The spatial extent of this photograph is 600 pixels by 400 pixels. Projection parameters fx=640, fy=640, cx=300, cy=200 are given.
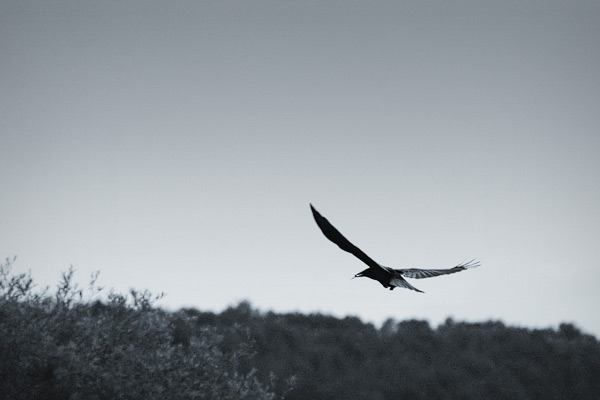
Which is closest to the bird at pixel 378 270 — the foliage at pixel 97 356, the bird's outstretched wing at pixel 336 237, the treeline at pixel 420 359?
the bird's outstretched wing at pixel 336 237

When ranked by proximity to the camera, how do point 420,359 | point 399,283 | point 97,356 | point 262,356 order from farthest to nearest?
point 420,359
point 262,356
point 97,356
point 399,283

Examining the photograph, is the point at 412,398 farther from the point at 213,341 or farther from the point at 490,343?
the point at 213,341

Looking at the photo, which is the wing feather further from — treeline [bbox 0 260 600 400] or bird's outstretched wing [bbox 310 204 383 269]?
treeline [bbox 0 260 600 400]

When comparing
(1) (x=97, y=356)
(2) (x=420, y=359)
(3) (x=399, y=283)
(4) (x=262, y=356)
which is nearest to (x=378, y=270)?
(3) (x=399, y=283)

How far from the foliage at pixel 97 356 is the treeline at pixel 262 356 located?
0.04 metres

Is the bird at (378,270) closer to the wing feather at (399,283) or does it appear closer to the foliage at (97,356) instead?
the wing feather at (399,283)

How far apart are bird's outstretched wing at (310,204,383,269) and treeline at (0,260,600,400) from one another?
15955 mm

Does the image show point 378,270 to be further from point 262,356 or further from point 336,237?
point 262,356

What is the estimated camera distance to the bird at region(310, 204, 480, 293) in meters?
5.07

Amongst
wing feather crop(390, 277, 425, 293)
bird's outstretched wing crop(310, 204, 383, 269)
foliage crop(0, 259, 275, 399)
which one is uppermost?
foliage crop(0, 259, 275, 399)

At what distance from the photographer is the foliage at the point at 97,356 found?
746 inches

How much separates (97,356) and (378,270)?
17435 mm

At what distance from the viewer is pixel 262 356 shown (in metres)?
55.8

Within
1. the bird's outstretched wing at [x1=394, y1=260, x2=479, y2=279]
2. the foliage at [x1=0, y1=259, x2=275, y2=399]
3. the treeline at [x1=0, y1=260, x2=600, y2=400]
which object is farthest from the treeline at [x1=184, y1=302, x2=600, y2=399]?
the bird's outstretched wing at [x1=394, y1=260, x2=479, y2=279]
